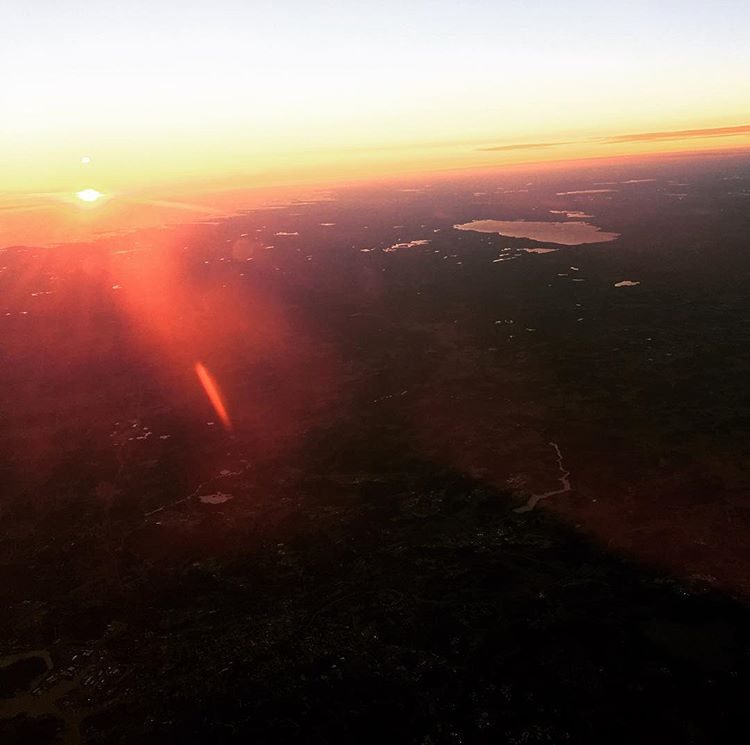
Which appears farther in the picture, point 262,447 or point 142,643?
point 262,447

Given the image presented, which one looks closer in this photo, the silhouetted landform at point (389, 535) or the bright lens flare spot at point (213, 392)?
the silhouetted landform at point (389, 535)

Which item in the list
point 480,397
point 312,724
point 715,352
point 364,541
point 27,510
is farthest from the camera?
point 715,352

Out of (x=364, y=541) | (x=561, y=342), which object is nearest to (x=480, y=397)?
(x=561, y=342)

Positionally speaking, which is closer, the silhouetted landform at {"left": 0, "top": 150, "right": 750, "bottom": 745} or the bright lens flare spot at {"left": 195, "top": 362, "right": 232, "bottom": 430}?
the silhouetted landform at {"left": 0, "top": 150, "right": 750, "bottom": 745}

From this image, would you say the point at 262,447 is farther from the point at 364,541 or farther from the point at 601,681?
the point at 601,681
